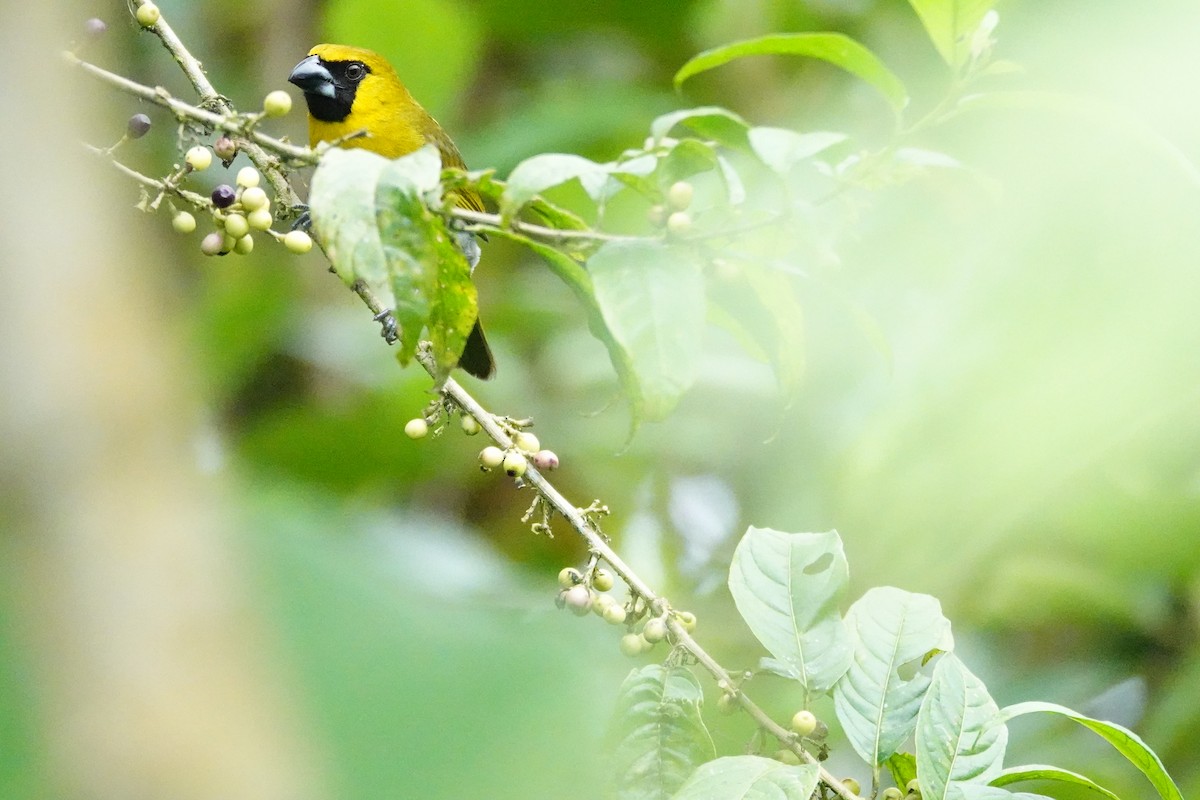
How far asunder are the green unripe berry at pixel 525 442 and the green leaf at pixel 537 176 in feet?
1.54

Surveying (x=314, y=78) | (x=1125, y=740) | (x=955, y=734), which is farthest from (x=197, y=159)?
(x=314, y=78)

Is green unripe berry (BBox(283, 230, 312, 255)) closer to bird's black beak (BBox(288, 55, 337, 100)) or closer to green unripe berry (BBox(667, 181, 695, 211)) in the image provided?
green unripe berry (BBox(667, 181, 695, 211))

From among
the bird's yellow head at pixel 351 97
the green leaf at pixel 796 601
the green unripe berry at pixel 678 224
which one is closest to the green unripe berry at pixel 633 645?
the green leaf at pixel 796 601

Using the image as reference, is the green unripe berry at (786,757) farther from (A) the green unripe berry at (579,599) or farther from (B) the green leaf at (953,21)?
(B) the green leaf at (953,21)

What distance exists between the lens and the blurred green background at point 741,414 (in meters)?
0.71

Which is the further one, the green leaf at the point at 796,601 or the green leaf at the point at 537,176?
the green leaf at the point at 796,601

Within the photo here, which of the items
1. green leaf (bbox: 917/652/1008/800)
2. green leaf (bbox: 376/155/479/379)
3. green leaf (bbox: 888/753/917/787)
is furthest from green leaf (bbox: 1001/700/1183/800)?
green leaf (bbox: 376/155/479/379)

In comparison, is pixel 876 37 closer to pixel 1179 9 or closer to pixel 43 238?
pixel 1179 9

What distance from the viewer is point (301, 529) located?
75 cm

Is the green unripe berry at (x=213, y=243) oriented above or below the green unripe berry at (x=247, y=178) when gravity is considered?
below

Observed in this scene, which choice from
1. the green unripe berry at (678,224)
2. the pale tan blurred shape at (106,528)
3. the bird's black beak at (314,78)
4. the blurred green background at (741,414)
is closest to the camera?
the pale tan blurred shape at (106,528)

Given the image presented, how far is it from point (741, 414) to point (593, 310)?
246cm

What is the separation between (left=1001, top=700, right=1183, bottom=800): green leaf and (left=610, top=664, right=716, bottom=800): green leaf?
14.0 inches

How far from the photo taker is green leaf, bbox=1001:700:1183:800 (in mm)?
1407
